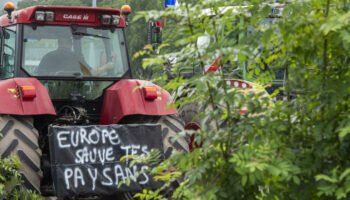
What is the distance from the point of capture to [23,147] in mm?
6008

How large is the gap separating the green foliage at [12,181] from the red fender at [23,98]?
0.60m

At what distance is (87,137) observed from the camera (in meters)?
5.99

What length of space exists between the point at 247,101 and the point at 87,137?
9.70ft

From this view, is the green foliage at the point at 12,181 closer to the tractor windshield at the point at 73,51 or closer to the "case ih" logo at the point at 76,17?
the tractor windshield at the point at 73,51

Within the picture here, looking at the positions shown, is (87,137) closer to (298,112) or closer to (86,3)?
(298,112)

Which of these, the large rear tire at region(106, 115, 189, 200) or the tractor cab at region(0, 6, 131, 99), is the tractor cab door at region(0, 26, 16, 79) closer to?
the tractor cab at region(0, 6, 131, 99)

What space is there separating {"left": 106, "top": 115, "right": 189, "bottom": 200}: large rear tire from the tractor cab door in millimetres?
1352

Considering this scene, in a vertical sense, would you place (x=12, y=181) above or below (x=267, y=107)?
below

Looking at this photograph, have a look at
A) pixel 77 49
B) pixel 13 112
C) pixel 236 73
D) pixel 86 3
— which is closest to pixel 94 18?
pixel 77 49

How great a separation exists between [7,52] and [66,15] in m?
0.78

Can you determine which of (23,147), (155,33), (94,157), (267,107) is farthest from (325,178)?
(155,33)

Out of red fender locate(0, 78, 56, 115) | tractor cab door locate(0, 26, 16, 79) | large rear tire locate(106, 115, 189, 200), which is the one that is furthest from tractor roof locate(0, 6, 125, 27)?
large rear tire locate(106, 115, 189, 200)

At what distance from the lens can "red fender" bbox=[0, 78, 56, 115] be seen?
6.13m

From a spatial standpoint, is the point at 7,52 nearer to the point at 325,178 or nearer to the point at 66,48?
the point at 66,48
